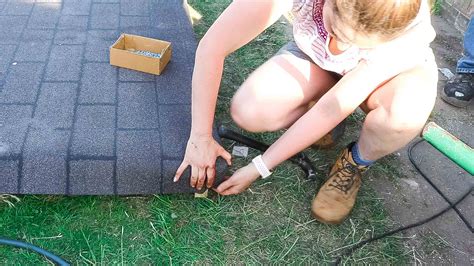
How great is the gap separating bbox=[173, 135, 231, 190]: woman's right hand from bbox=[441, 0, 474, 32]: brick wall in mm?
2273

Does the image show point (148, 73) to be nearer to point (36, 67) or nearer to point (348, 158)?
point (36, 67)

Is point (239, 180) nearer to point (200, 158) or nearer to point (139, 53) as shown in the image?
point (200, 158)

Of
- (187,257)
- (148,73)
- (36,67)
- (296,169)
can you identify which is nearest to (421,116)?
(296,169)

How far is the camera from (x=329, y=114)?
1418 mm

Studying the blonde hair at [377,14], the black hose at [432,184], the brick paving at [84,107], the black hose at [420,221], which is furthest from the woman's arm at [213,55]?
the black hose at [432,184]

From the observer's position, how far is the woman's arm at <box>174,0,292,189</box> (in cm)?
140

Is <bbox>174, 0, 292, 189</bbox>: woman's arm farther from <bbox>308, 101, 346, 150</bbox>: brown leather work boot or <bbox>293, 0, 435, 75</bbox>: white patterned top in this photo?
<bbox>308, 101, 346, 150</bbox>: brown leather work boot

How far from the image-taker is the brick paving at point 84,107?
1.49 meters

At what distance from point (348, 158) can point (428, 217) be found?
0.38m

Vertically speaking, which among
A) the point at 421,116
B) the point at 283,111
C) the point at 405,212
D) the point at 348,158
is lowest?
the point at 405,212

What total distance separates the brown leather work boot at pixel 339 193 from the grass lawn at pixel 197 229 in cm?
5

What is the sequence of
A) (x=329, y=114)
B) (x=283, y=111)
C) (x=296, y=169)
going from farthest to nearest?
(x=296, y=169) → (x=283, y=111) → (x=329, y=114)

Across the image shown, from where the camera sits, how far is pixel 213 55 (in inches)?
55.7

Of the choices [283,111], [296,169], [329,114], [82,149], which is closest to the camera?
[329,114]
